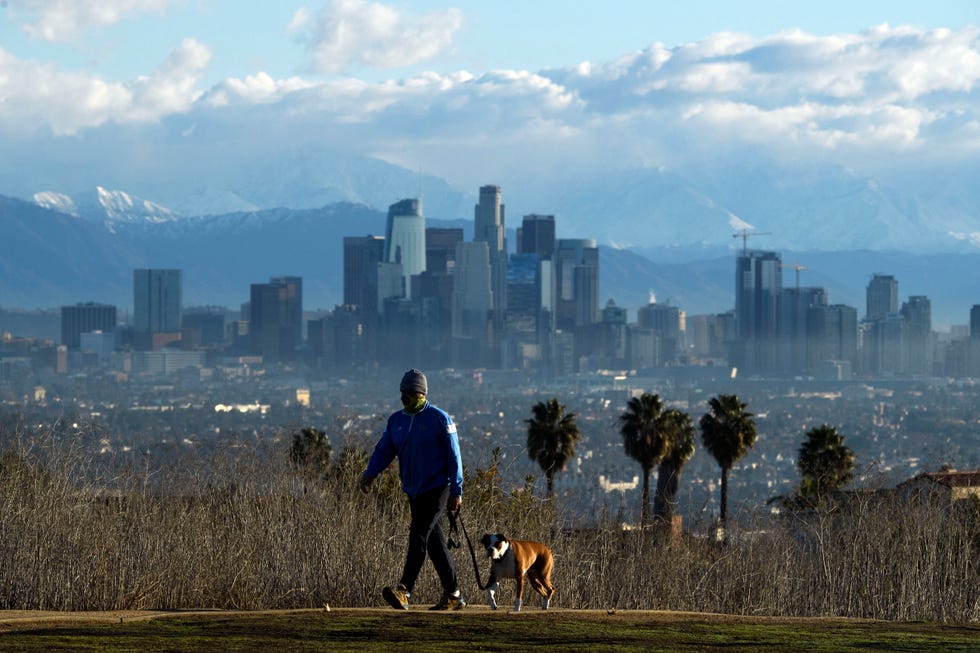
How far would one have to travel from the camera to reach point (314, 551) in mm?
16734

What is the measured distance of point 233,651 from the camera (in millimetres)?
11867

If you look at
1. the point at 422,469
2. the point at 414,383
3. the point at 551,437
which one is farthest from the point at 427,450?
the point at 551,437

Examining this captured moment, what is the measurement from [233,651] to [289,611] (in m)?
2.19

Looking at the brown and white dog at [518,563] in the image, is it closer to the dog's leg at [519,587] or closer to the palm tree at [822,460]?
the dog's leg at [519,587]

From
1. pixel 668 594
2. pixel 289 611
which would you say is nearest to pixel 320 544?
pixel 289 611

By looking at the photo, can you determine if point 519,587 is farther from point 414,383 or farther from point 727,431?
point 727,431

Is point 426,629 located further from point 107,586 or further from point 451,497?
point 107,586

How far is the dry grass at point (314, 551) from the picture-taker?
1628 centimetres

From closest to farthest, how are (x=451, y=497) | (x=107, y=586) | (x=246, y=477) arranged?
(x=451, y=497) < (x=107, y=586) < (x=246, y=477)

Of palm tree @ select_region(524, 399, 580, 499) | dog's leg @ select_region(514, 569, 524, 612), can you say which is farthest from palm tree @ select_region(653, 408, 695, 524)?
dog's leg @ select_region(514, 569, 524, 612)

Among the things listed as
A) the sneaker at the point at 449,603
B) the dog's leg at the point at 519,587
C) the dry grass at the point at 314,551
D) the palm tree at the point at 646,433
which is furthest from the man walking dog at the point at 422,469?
the palm tree at the point at 646,433

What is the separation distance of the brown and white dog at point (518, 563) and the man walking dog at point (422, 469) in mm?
444

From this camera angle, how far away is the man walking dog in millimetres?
13625

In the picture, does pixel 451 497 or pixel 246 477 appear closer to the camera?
pixel 451 497
